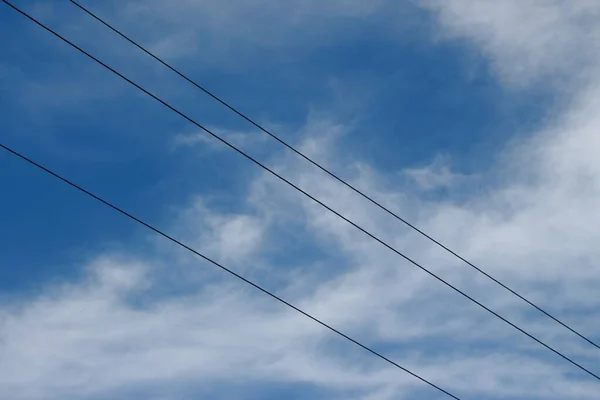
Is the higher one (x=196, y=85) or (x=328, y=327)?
(x=196, y=85)

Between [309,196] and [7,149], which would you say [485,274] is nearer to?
[309,196]

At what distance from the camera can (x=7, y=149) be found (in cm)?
1842

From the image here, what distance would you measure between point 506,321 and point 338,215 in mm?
6049

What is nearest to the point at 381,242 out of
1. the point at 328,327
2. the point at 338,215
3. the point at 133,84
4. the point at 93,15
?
the point at 338,215

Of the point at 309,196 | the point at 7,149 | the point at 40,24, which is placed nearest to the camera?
the point at 40,24

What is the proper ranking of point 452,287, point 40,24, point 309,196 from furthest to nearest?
point 452,287 < point 309,196 < point 40,24

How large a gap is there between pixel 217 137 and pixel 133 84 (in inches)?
93.9

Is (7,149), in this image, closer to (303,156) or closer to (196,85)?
(196,85)

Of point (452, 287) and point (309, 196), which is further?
point (452, 287)

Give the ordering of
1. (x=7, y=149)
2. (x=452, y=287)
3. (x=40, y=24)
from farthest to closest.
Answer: (x=452, y=287), (x=7, y=149), (x=40, y=24)

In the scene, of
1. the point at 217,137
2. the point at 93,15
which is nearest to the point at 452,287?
the point at 217,137

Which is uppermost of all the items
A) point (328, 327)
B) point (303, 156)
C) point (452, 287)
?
point (303, 156)

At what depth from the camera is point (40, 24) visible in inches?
678

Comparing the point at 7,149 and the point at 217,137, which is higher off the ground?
the point at 217,137
